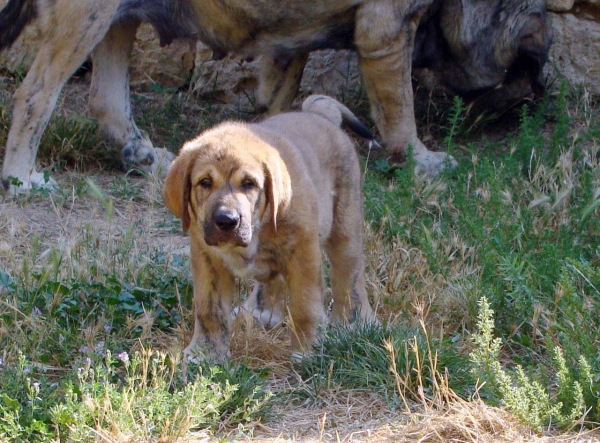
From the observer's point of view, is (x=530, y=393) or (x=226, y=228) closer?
(x=530, y=393)

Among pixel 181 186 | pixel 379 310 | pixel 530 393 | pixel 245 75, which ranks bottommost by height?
pixel 379 310

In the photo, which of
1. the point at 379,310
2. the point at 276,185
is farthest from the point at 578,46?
the point at 276,185

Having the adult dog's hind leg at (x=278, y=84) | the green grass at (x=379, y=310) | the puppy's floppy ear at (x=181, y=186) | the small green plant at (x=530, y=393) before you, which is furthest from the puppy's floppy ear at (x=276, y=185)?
the adult dog's hind leg at (x=278, y=84)

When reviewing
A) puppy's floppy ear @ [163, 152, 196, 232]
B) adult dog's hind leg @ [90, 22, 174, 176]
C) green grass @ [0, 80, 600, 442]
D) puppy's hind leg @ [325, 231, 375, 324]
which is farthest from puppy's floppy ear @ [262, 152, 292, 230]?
adult dog's hind leg @ [90, 22, 174, 176]

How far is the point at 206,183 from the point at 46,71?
302 cm

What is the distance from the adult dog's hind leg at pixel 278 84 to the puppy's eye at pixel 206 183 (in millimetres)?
3641

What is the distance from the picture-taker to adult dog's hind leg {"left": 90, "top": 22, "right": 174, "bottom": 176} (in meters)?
7.43

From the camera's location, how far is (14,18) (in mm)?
6988

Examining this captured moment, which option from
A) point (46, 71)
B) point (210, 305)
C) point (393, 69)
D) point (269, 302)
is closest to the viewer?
point (210, 305)

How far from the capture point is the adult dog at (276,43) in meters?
6.73

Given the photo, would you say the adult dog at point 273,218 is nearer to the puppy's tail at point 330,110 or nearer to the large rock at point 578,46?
the puppy's tail at point 330,110

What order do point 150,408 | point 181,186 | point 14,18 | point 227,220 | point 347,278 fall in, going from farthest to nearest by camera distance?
point 14,18 → point 347,278 → point 181,186 → point 227,220 → point 150,408

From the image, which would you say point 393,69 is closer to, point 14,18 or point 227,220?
point 14,18

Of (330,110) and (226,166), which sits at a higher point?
(226,166)
